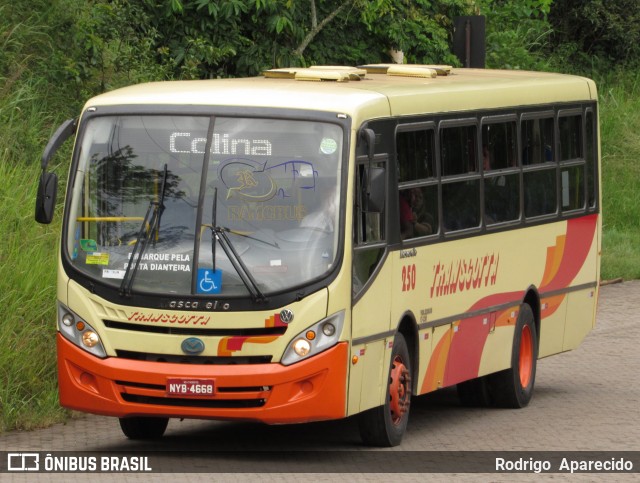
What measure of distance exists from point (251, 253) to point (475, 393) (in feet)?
14.9

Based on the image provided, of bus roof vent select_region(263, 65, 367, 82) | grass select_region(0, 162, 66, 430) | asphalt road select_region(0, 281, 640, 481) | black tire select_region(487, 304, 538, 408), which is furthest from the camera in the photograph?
black tire select_region(487, 304, 538, 408)

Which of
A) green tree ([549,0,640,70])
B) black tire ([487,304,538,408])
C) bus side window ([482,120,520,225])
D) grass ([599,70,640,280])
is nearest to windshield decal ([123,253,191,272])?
bus side window ([482,120,520,225])

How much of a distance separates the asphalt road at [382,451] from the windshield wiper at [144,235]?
1.25 metres

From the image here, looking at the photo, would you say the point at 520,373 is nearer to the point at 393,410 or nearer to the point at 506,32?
the point at 393,410

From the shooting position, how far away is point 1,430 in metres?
12.7

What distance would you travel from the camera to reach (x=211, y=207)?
11.5 metres

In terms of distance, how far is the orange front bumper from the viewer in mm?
11211

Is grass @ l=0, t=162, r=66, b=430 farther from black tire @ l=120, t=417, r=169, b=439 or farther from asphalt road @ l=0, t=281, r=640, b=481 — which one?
black tire @ l=120, t=417, r=169, b=439

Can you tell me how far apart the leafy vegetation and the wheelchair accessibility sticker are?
235 centimetres

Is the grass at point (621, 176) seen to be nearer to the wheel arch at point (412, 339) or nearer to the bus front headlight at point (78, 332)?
the wheel arch at point (412, 339)

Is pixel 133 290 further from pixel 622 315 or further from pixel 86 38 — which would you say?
pixel 622 315

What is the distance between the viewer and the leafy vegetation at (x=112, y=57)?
1381 centimetres

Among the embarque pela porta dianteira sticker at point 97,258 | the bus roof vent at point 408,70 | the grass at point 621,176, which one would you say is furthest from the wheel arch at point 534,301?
the grass at point 621,176

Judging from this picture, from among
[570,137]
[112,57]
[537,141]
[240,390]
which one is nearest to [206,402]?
[240,390]
